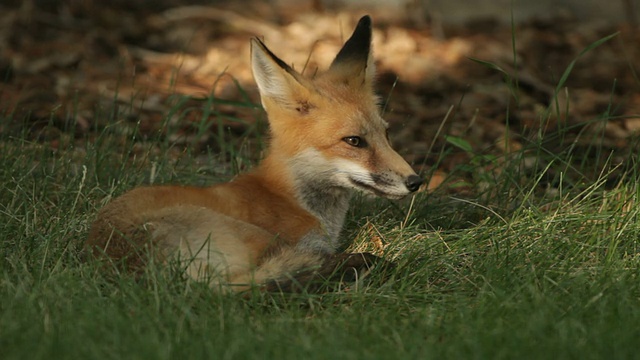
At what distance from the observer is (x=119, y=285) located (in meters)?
4.19

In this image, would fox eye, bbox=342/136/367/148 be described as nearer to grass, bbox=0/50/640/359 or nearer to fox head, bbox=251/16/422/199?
fox head, bbox=251/16/422/199

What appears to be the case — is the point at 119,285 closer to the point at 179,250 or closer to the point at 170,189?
the point at 179,250

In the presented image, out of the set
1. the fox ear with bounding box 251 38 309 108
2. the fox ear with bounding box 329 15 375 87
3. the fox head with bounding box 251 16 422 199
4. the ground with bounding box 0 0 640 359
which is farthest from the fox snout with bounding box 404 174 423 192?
the fox ear with bounding box 329 15 375 87

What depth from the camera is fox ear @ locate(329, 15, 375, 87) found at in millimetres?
5293

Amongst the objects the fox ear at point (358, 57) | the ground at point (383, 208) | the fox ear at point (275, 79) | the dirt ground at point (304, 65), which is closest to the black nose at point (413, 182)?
the ground at point (383, 208)

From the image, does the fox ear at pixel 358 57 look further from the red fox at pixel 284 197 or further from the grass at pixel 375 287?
the grass at pixel 375 287

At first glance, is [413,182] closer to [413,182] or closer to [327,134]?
[413,182]

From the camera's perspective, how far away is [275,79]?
4.98 m

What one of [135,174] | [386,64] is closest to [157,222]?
[135,174]

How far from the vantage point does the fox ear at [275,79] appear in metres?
4.89

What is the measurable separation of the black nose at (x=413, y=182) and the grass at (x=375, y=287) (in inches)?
13.3

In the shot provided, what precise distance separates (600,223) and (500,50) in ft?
15.7

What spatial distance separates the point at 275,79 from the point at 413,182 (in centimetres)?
93

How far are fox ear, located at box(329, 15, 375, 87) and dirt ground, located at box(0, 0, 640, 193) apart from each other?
1.87 m
